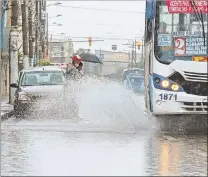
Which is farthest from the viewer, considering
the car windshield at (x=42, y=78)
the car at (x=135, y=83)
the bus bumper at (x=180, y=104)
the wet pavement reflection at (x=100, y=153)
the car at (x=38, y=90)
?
the car at (x=135, y=83)

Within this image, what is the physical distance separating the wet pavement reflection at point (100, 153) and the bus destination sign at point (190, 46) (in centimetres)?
189

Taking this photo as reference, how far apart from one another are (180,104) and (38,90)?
28.3ft

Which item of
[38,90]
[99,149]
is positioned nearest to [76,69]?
[38,90]

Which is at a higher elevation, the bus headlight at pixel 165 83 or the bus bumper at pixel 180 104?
the bus headlight at pixel 165 83

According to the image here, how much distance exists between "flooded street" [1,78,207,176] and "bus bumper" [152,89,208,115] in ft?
1.86

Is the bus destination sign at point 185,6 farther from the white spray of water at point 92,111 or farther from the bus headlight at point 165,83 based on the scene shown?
the white spray of water at point 92,111

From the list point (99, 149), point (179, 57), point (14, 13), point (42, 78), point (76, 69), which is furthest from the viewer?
point (14, 13)

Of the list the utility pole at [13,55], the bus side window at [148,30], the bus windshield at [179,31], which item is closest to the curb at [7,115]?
the utility pole at [13,55]

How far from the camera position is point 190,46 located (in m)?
16.4

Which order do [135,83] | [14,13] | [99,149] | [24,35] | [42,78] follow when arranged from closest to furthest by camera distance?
[99,149] < [42,78] < [14,13] < [24,35] < [135,83]

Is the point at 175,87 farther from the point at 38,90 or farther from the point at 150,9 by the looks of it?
the point at 38,90

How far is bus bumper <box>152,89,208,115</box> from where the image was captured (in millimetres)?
16188

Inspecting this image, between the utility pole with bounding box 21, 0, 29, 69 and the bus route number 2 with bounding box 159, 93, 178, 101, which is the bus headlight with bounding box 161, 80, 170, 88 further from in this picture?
the utility pole with bounding box 21, 0, 29, 69

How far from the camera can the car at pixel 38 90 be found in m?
23.8
